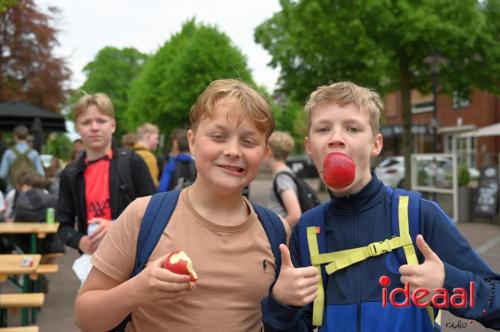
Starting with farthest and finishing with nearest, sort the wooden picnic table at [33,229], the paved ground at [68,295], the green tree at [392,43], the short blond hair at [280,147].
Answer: the green tree at [392,43]
the wooden picnic table at [33,229]
the short blond hair at [280,147]
the paved ground at [68,295]

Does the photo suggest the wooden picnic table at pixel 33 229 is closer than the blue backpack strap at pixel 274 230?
No

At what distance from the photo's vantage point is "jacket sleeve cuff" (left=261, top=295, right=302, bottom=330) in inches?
66.2

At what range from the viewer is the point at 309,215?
2023mm

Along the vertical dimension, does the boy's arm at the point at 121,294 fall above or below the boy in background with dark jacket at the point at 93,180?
below

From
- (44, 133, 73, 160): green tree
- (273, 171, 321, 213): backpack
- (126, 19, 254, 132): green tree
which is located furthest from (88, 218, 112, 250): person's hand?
(126, 19, 254, 132): green tree

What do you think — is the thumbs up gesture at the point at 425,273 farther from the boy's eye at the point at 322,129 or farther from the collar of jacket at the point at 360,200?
the boy's eye at the point at 322,129

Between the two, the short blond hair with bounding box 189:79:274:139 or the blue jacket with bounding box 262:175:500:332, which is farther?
the short blond hair with bounding box 189:79:274:139

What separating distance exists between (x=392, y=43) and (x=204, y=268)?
55.7ft

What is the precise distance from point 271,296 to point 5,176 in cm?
946

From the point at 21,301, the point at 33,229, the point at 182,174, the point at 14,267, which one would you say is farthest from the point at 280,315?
the point at 33,229

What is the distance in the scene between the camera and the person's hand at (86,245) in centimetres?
320

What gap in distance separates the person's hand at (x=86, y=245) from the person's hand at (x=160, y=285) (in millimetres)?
1658

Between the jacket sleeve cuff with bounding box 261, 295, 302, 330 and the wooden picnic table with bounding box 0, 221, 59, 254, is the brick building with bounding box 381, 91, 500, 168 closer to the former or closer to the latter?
the wooden picnic table with bounding box 0, 221, 59, 254

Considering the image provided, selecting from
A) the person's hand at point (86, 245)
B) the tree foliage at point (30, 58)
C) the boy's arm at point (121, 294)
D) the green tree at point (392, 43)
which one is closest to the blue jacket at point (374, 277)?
the boy's arm at point (121, 294)
